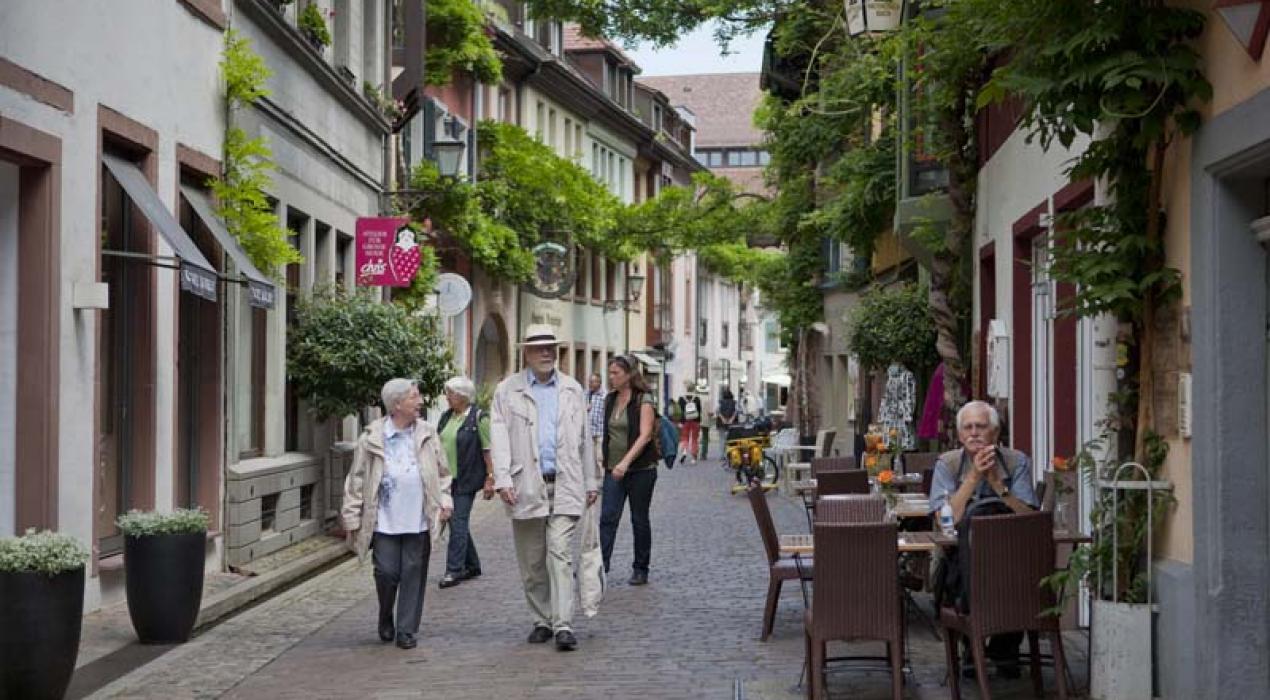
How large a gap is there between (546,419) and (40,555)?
3.70m

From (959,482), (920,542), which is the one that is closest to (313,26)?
(959,482)

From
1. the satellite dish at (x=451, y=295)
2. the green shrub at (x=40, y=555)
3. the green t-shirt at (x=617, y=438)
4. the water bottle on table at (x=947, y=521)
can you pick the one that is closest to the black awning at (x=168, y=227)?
the green t-shirt at (x=617, y=438)

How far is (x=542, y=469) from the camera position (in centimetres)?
1156

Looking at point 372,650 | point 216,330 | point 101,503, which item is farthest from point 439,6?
point 372,650

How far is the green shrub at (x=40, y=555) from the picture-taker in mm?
8570

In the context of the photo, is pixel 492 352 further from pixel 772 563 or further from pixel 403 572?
pixel 772 563

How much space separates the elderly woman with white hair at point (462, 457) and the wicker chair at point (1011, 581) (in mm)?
6595

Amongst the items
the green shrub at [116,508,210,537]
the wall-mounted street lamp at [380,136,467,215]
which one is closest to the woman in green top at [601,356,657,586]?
the green shrub at [116,508,210,537]

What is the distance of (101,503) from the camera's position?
13336 millimetres

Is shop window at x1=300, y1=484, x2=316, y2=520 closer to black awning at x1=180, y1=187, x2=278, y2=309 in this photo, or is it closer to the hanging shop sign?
black awning at x1=180, y1=187, x2=278, y2=309

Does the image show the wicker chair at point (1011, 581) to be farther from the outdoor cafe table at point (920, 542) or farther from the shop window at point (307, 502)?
the shop window at point (307, 502)

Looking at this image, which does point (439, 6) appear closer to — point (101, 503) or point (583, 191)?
point (583, 191)

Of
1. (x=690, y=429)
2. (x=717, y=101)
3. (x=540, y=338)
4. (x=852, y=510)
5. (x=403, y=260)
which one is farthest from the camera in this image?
(x=717, y=101)

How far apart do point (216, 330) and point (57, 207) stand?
4074 mm
